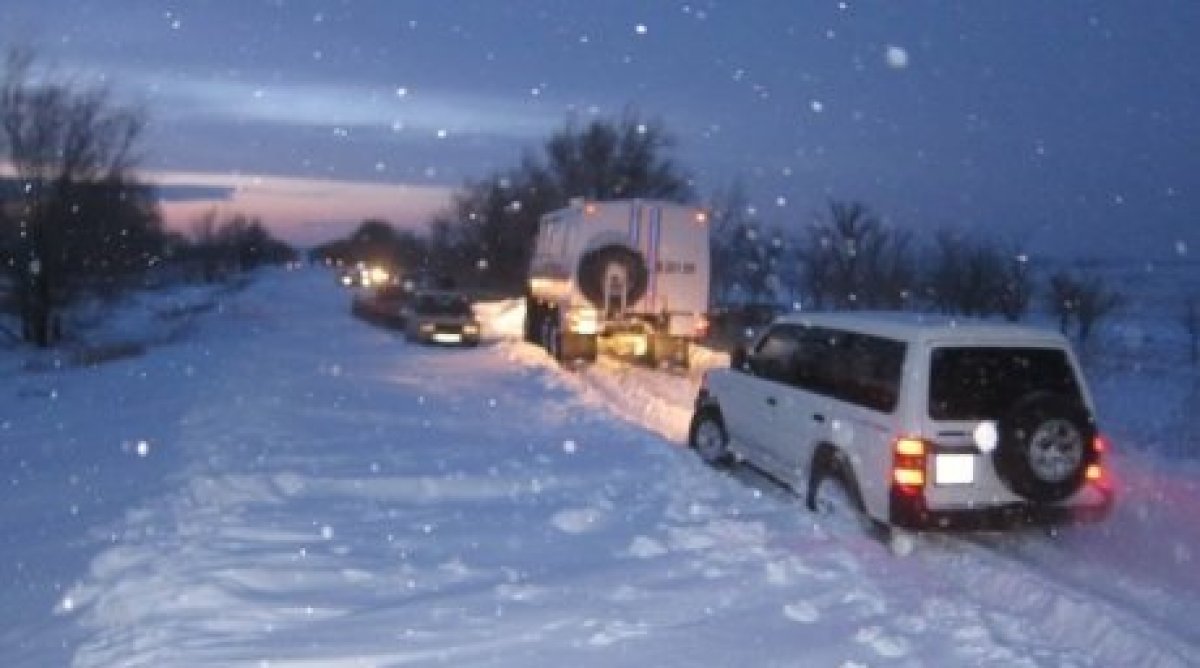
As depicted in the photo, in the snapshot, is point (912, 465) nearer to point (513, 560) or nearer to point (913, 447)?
point (913, 447)

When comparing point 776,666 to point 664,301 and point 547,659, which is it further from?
point 664,301

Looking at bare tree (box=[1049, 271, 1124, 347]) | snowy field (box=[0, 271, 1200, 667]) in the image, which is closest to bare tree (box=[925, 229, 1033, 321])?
bare tree (box=[1049, 271, 1124, 347])

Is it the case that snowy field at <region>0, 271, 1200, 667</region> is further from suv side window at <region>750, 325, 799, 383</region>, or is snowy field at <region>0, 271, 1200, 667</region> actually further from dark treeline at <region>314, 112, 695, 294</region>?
dark treeline at <region>314, 112, 695, 294</region>

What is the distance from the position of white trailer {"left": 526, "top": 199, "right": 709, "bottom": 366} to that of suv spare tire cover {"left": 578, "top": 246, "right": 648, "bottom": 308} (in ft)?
0.06

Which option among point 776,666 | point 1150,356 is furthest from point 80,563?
point 1150,356

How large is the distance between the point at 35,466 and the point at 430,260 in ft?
297

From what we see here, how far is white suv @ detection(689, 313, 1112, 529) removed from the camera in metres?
8.49

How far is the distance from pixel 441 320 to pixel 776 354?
2063cm

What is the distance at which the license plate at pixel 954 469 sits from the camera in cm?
857

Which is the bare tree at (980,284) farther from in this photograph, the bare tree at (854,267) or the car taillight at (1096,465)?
the car taillight at (1096,465)

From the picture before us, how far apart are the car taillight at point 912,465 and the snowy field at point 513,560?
56 cm

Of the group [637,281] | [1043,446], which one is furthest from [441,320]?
[1043,446]

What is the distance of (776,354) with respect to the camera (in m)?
11.0

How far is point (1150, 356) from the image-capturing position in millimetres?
33656
